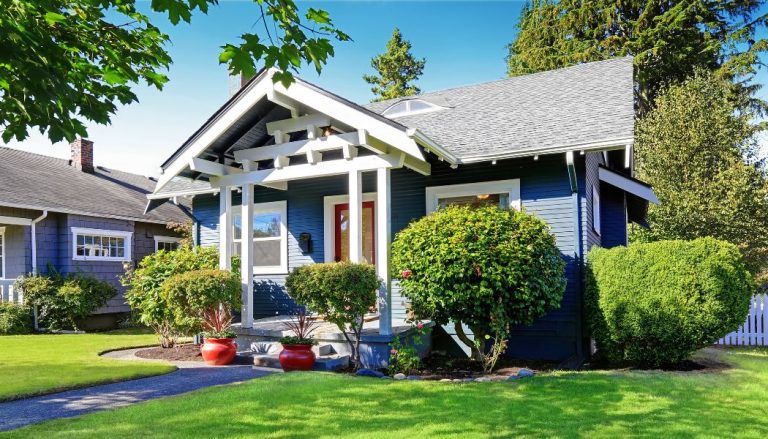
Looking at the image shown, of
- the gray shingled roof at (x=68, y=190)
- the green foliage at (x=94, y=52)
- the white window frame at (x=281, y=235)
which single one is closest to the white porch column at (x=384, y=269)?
the green foliage at (x=94, y=52)

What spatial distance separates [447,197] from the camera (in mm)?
9797

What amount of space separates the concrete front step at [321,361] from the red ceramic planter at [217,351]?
0.42 meters

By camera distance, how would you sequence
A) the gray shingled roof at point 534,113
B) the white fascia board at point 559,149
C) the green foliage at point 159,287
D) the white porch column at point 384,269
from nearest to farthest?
the white porch column at point 384,269 < the white fascia board at point 559,149 < the gray shingled roof at point 534,113 < the green foliage at point 159,287

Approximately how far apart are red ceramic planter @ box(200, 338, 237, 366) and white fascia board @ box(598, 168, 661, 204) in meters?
7.65

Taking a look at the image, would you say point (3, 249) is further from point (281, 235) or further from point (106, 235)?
point (281, 235)

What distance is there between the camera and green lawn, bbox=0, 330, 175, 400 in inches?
270

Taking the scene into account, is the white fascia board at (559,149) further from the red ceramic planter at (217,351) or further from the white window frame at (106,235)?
the white window frame at (106,235)

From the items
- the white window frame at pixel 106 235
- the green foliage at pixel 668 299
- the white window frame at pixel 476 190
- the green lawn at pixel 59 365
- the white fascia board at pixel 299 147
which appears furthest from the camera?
the white window frame at pixel 106 235

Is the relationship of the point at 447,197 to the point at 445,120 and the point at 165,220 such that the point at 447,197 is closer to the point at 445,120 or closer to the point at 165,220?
the point at 445,120

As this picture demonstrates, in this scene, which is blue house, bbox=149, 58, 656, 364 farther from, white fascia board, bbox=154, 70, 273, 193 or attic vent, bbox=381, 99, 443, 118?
attic vent, bbox=381, 99, 443, 118

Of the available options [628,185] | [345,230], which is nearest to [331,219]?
[345,230]

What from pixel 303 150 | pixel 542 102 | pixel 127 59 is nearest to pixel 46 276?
pixel 303 150

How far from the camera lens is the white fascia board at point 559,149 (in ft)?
26.5

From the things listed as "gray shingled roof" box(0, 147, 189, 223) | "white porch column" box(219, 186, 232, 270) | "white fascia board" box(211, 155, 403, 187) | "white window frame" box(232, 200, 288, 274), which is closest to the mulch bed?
Answer: "white porch column" box(219, 186, 232, 270)
